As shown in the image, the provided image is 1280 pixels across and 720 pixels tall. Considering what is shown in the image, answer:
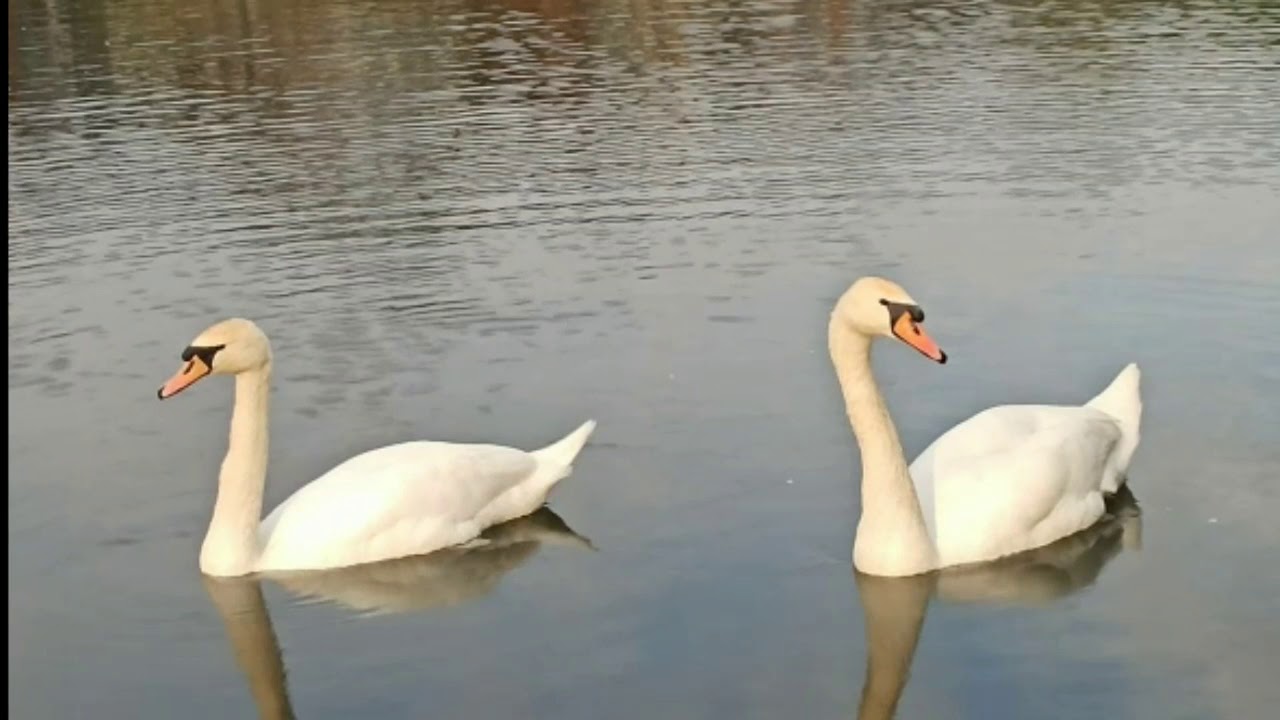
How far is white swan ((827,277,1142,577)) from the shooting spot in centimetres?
941

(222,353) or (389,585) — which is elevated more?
(222,353)

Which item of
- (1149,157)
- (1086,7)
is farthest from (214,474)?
(1086,7)

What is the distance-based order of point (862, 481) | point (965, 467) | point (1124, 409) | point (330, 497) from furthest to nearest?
point (1124, 409) < point (330, 497) < point (965, 467) < point (862, 481)

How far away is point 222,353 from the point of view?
1013cm

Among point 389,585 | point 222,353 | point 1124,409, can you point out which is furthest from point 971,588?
point 222,353

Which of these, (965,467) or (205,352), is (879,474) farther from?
(205,352)

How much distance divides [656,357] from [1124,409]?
3684mm

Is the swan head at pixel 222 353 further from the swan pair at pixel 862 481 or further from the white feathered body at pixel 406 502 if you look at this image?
the white feathered body at pixel 406 502

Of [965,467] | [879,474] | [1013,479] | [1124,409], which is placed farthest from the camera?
[1124,409]

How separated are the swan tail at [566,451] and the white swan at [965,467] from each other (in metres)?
1.72

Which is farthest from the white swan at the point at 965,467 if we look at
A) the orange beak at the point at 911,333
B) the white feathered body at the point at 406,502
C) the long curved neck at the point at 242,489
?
the long curved neck at the point at 242,489

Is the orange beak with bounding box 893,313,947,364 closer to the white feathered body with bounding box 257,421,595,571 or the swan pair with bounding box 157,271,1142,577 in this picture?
the swan pair with bounding box 157,271,1142,577

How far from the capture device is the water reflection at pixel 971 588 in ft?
29.5

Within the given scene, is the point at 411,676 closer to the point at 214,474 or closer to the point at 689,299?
the point at 214,474
